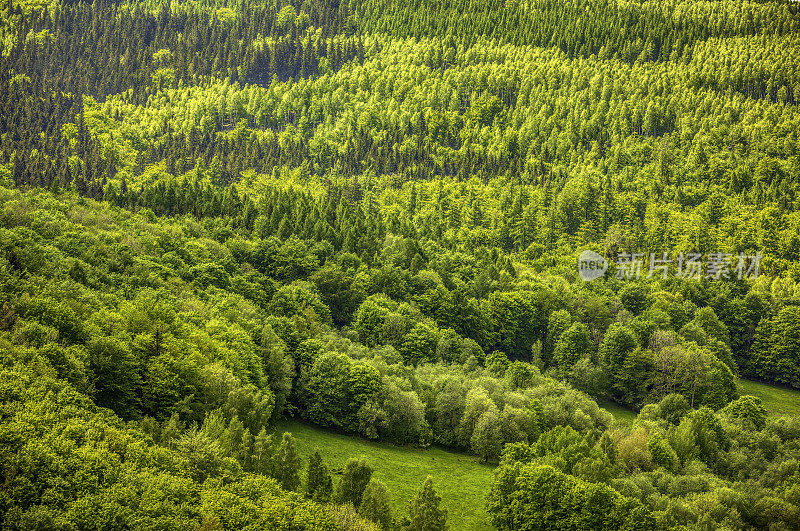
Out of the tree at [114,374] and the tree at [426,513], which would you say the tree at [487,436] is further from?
the tree at [114,374]

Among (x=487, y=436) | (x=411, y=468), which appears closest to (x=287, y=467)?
(x=411, y=468)

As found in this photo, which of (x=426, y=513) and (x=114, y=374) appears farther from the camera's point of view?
(x=114, y=374)

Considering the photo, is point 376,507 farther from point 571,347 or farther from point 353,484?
point 571,347

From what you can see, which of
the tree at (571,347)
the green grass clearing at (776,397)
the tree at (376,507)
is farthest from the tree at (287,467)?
the green grass clearing at (776,397)


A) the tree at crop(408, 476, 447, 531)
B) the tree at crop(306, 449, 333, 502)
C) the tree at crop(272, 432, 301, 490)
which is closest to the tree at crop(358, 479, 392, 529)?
the tree at crop(408, 476, 447, 531)

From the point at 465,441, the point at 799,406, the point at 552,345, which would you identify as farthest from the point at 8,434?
the point at 799,406

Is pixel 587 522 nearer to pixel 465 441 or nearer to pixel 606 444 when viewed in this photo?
pixel 606 444
